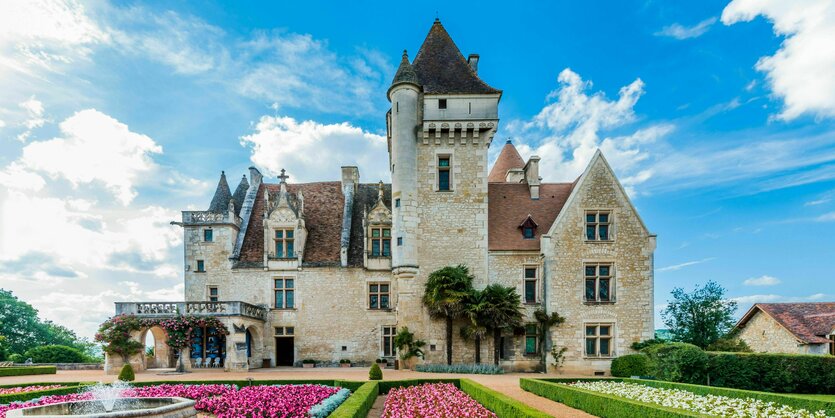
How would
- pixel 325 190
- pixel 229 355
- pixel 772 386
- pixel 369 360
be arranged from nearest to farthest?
1. pixel 772 386
2. pixel 229 355
3. pixel 369 360
4. pixel 325 190

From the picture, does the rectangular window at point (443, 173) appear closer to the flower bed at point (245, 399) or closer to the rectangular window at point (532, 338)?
the rectangular window at point (532, 338)

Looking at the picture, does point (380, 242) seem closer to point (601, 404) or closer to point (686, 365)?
point (686, 365)

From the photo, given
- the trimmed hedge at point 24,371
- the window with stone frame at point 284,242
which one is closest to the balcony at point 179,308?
the window with stone frame at point 284,242

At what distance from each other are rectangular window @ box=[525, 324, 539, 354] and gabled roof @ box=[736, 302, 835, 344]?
45.1 ft

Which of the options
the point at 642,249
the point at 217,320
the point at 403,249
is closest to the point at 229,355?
the point at 217,320

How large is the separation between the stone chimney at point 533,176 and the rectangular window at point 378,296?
9.86 m

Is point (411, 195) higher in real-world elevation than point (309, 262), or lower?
higher

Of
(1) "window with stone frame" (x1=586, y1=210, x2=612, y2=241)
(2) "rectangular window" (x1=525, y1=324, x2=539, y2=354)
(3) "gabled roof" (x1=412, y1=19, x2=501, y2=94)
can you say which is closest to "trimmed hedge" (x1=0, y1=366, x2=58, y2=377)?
(3) "gabled roof" (x1=412, y1=19, x2=501, y2=94)

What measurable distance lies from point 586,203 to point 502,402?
15.1 m

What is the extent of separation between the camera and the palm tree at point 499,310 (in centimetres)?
2067

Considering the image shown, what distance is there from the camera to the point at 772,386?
658 inches

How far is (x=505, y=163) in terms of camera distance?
103 ft

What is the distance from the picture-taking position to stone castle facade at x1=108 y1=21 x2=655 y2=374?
2219 cm

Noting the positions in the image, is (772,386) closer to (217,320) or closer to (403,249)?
(403,249)
